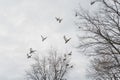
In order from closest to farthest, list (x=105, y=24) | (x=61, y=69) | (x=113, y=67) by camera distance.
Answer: (x=113, y=67), (x=105, y=24), (x=61, y=69)

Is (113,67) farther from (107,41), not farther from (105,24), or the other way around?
(105,24)

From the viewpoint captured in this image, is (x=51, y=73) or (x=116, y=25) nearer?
(x=116, y=25)

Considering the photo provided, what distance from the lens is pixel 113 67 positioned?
18.8 meters

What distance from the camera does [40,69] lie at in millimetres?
43938

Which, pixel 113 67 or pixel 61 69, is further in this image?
pixel 61 69

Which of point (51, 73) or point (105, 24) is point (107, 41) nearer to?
point (105, 24)

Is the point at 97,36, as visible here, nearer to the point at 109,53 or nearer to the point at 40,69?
the point at 109,53

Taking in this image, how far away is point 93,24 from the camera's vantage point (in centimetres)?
2039

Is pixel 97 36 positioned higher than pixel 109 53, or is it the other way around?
pixel 97 36

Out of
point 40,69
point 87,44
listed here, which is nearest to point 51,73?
point 40,69

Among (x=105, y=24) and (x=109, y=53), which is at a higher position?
(x=105, y=24)

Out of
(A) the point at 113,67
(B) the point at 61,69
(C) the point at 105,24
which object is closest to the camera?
(A) the point at 113,67

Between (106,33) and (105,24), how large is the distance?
774 mm

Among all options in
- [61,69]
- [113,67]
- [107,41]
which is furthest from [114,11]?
[61,69]
